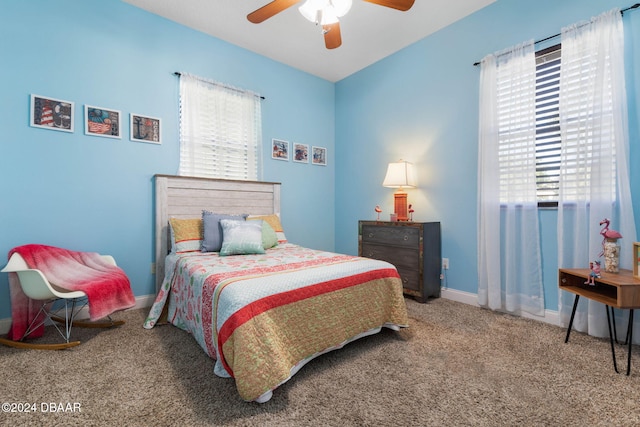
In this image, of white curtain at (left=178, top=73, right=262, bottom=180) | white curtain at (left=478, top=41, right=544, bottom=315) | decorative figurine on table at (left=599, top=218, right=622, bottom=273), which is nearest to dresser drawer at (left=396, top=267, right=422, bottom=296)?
white curtain at (left=478, top=41, right=544, bottom=315)

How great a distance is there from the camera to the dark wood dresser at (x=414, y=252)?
2.96 m

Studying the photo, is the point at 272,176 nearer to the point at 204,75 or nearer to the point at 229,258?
the point at 204,75

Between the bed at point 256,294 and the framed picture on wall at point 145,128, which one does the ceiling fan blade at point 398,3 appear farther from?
the framed picture on wall at point 145,128

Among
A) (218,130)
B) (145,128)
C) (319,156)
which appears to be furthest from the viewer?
(319,156)

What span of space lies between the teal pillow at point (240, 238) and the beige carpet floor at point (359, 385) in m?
0.78

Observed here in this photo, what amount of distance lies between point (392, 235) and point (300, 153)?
5.70 feet

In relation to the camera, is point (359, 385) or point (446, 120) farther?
point (446, 120)

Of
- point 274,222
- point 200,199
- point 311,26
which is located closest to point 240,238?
point 274,222

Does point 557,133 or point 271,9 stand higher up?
point 271,9

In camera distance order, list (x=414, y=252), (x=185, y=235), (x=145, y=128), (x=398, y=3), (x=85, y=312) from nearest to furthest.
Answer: (x=398, y=3)
(x=85, y=312)
(x=185, y=235)
(x=145, y=128)
(x=414, y=252)

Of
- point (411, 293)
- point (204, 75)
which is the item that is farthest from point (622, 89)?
point (204, 75)

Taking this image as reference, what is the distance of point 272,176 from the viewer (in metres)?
3.79

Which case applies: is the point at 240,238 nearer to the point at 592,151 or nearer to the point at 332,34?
the point at 332,34

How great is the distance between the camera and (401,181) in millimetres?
3254
